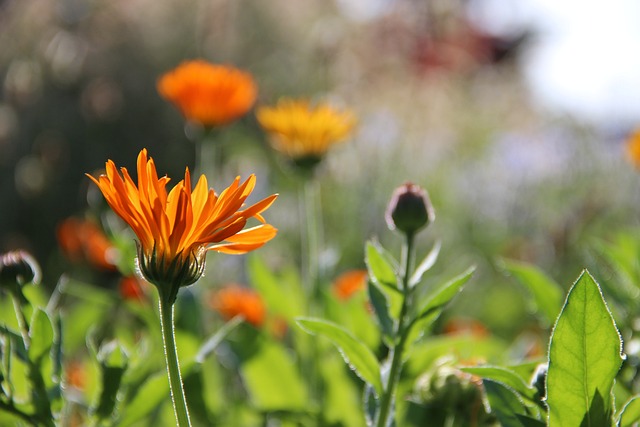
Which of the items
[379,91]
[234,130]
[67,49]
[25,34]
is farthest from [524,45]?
[67,49]

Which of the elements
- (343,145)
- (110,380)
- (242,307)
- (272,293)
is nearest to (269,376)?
(272,293)

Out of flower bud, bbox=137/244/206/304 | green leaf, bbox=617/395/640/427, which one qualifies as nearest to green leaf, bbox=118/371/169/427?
flower bud, bbox=137/244/206/304

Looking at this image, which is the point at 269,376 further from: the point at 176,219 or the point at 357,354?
the point at 176,219

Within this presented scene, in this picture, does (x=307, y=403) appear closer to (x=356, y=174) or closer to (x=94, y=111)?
(x=94, y=111)

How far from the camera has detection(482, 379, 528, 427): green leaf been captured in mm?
812

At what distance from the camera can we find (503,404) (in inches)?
32.1

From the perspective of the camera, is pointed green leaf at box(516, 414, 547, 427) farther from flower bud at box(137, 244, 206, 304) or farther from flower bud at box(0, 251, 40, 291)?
flower bud at box(0, 251, 40, 291)

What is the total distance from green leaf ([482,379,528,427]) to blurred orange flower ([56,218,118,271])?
4.91ft

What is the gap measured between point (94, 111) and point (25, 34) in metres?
3.14

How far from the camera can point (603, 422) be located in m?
0.76

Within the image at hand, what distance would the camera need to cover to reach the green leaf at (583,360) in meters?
0.73

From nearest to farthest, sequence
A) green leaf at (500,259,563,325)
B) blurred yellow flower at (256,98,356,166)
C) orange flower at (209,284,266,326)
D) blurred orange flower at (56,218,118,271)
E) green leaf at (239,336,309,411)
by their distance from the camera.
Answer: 1. green leaf at (500,259,563,325)
2. green leaf at (239,336,309,411)
3. blurred yellow flower at (256,98,356,166)
4. orange flower at (209,284,266,326)
5. blurred orange flower at (56,218,118,271)

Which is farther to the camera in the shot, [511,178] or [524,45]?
[524,45]

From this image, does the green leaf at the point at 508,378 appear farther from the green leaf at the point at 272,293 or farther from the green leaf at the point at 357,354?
the green leaf at the point at 272,293
